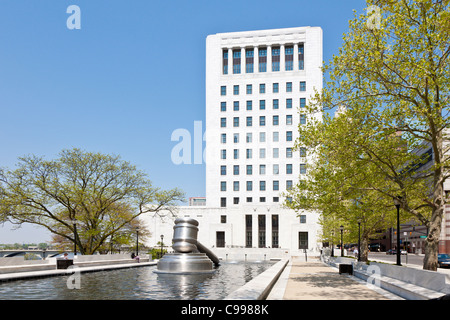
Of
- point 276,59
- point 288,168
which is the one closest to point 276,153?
point 288,168

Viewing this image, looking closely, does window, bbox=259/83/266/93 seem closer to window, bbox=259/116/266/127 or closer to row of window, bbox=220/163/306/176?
window, bbox=259/116/266/127

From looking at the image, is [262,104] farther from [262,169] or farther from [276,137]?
[262,169]

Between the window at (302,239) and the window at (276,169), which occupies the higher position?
the window at (276,169)

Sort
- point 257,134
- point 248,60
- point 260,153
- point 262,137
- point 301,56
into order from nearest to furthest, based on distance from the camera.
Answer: point 260,153 < point 262,137 < point 257,134 < point 301,56 < point 248,60

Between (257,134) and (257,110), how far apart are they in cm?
515

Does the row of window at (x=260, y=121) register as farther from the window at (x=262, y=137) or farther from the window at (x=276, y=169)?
the window at (x=276, y=169)

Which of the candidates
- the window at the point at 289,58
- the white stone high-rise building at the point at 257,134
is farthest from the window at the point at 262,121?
the window at the point at 289,58

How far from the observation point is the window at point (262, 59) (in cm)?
9375

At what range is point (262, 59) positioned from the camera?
94.4 metres

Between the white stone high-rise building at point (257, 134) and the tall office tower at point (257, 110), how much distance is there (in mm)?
204

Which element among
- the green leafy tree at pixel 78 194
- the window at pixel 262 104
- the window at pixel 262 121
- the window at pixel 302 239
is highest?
the window at pixel 262 104
